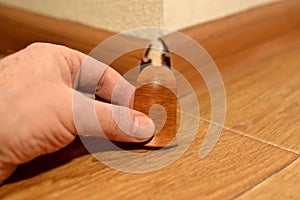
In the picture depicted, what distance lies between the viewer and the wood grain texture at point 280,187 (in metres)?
0.46

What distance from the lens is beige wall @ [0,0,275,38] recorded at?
725mm

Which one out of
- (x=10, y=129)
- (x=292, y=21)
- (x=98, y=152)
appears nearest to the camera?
(x=10, y=129)

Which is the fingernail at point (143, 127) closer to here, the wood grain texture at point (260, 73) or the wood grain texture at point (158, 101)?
the wood grain texture at point (158, 101)

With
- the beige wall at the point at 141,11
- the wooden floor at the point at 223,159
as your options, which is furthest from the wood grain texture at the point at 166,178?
the beige wall at the point at 141,11

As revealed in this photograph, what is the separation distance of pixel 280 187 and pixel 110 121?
8.0 inches

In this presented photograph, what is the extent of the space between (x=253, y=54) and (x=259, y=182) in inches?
19.2

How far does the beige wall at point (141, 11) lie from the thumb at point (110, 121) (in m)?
0.25

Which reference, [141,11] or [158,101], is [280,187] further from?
[141,11]

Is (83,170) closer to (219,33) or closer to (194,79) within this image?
(194,79)

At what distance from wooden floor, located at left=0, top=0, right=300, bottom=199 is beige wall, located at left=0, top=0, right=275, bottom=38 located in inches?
0.9

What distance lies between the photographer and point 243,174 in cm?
50

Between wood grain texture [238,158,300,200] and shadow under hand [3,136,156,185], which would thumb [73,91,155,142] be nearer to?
shadow under hand [3,136,156,185]

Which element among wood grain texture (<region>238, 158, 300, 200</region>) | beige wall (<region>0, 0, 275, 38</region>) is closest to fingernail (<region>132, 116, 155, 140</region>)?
wood grain texture (<region>238, 158, 300, 200</region>)

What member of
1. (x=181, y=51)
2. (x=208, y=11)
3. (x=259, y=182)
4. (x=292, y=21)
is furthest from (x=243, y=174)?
(x=292, y=21)
